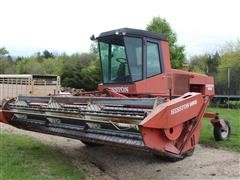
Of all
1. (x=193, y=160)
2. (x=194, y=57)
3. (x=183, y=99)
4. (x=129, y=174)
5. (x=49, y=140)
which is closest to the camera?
(x=183, y=99)

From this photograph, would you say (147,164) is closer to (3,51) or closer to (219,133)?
(219,133)

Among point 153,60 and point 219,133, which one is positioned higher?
point 153,60

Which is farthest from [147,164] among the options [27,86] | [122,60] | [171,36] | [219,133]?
[171,36]

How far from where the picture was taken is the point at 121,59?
9844mm

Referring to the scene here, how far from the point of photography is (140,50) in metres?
9.57

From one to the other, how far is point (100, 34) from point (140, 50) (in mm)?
1162

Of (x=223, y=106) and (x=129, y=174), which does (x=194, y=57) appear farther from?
(x=129, y=174)

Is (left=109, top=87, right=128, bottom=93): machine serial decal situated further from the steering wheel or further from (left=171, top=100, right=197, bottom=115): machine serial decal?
(left=171, top=100, right=197, bottom=115): machine serial decal

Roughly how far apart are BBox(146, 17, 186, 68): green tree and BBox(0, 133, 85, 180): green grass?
1986 centimetres

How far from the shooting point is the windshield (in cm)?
946

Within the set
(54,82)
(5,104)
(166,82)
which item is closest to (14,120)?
(5,104)

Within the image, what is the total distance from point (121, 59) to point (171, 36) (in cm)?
2064

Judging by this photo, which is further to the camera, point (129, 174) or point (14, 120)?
point (14, 120)

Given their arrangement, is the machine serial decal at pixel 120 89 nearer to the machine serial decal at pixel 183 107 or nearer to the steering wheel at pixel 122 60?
the steering wheel at pixel 122 60
